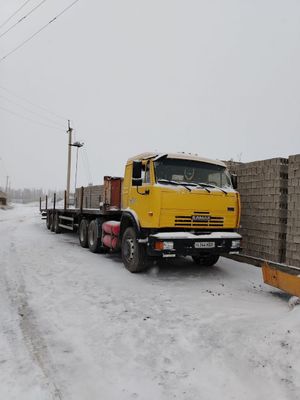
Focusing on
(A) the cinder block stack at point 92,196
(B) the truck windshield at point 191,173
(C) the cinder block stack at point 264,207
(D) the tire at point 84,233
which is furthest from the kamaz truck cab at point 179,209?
(A) the cinder block stack at point 92,196

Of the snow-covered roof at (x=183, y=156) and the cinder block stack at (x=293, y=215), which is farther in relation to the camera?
the snow-covered roof at (x=183, y=156)

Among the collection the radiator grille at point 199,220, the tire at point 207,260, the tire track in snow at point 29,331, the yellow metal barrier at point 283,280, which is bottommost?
the tire track in snow at point 29,331

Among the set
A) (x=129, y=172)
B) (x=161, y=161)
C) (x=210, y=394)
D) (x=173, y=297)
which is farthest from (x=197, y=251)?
(x=210, y=394)

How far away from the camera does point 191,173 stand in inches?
312

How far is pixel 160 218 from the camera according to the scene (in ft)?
23.5

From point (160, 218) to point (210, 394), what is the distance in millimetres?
4211

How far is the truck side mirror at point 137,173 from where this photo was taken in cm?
768

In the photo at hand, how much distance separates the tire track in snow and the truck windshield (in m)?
3.41

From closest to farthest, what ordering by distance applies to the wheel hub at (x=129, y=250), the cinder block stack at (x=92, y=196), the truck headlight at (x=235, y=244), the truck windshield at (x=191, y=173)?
1. the truck windshield at (x=191, y=173)
2. the truck headlight at (x=235, y=244)
3. the wheel hub at (x=129, y=250)
4. the cinder block stack at (x=92, y=196)

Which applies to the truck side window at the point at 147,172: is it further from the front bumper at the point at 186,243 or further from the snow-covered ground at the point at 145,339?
the snow-covered ground at the point at 145,339

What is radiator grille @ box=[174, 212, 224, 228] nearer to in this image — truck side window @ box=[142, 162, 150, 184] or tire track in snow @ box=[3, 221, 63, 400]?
truck side window @ box=[142, 162, 150, 184]

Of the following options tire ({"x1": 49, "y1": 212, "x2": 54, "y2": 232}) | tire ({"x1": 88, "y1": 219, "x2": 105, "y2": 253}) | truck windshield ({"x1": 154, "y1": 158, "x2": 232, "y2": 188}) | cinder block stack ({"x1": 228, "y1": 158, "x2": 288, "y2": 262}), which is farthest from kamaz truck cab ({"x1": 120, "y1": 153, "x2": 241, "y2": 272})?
tire ({"x1": 49, "y1": 212, "x2": 54, "y2": 232})

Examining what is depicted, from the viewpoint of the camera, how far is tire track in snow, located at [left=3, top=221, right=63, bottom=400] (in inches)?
130

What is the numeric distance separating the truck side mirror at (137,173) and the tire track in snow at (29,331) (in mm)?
3018
